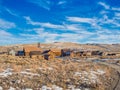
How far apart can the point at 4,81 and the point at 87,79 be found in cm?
946

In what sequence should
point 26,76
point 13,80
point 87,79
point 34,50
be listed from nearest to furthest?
1. point 13,80
2. point 26,76
3. point 87,79
4. point 34,50

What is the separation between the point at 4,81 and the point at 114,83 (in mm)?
12158

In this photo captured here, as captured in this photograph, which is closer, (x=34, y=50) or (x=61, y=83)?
(x=61, y=83)

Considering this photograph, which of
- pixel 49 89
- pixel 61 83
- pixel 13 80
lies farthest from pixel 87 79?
pixel 13 80

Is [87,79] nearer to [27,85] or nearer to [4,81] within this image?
[27,85]

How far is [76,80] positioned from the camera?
77.8ft

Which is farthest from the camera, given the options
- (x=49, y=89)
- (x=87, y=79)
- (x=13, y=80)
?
(x=87, y=79)

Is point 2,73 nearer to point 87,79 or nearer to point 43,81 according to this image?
point 43,81

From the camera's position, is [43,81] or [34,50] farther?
[34,50]

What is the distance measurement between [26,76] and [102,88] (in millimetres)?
8079

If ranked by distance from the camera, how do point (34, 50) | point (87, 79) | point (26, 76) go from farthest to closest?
point (34, 50) → point (87, 79) → point (26, 76)

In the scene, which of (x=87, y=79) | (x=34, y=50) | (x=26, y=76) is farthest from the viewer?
(x=34, y=50)

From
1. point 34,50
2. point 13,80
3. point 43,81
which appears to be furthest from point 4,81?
point 34,50

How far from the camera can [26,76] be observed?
75.6 ft
